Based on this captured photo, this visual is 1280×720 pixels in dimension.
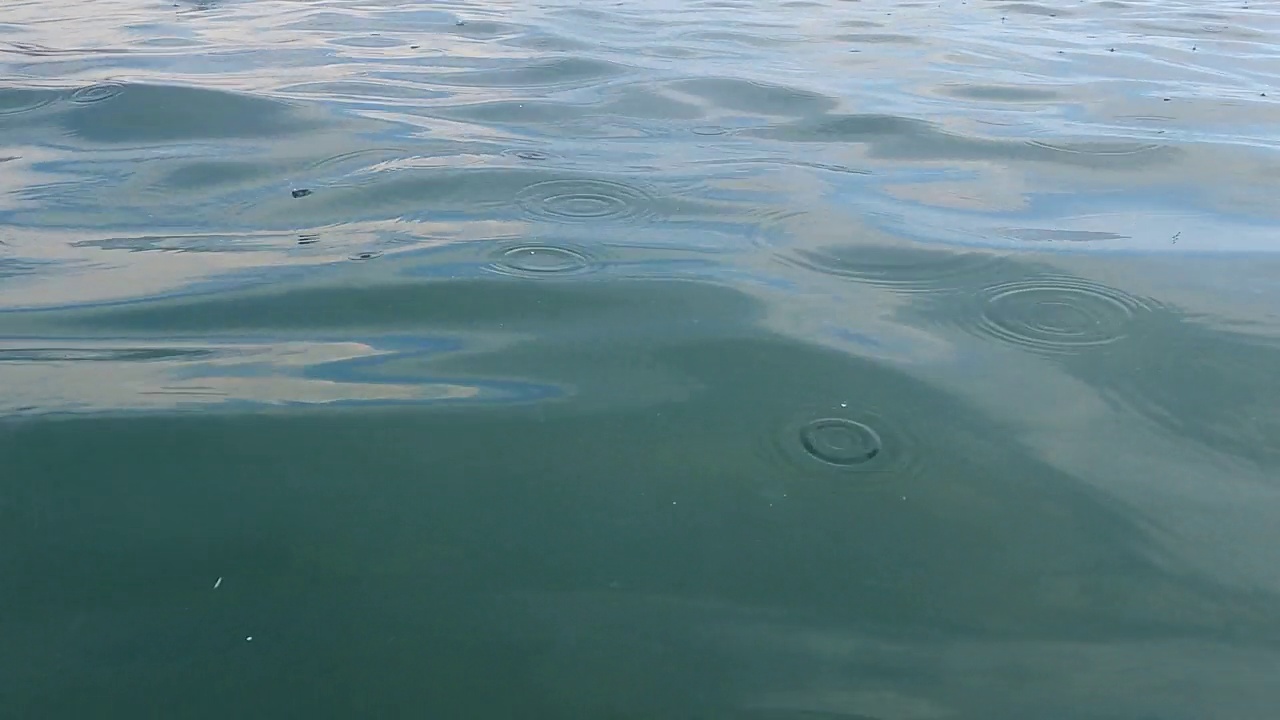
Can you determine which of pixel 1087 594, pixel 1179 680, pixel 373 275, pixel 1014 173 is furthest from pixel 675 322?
pixel 1014 173

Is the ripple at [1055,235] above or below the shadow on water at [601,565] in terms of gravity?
above

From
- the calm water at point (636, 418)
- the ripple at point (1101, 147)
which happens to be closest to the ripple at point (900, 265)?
the calm water at point (636, 418)

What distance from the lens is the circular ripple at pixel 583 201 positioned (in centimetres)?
314

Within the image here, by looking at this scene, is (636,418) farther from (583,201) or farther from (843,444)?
(583,201)

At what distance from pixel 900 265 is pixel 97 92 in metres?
3.64

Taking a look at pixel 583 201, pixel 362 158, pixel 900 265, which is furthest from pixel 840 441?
pixel 362 158

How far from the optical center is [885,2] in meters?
7.96

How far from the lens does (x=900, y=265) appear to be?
112 inches

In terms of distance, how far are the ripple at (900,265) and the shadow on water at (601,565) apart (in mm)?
513

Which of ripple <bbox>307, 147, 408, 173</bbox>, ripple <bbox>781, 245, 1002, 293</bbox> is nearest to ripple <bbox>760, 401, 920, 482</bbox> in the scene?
ripple <bbox>781, 245, 1002, 293</bbox>

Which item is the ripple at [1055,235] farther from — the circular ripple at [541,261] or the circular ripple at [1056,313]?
the circular ripple at [541,261]

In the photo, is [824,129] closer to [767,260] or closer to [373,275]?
[767,260]

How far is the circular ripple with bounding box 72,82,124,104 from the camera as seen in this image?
445cm

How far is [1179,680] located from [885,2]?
23.9 feet
